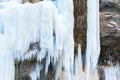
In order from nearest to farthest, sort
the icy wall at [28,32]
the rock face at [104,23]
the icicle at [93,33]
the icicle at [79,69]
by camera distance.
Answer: the icy wall at [28,32]
the icicle at [93,33]
the icicle at [79,69]
the rock face at [104,23]

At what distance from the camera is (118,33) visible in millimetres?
9633

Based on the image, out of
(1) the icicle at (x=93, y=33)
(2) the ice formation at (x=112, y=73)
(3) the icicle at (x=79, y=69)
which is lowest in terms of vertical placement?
(2) the ice formation at (x=112, y=73)

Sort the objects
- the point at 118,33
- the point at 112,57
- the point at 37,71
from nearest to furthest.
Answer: the point at 37,71
the point at 118,33
the point at 112,57

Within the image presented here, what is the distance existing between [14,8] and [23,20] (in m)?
0.32

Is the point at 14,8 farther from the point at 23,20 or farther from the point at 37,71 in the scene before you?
the point at 37,71

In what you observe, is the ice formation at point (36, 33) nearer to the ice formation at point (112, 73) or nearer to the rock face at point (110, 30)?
the rock face at point (110, 30)

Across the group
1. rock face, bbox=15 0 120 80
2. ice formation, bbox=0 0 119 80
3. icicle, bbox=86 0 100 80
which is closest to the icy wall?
ice formation, bbox=0 0 119 80

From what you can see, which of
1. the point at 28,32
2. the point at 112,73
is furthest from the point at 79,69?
the point at 28,32

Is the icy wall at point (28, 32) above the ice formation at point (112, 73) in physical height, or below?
above

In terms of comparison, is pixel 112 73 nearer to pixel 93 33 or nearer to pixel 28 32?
pixel 93 33

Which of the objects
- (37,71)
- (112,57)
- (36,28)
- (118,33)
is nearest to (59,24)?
(36,28)

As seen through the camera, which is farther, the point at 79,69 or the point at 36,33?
the point at 79,69

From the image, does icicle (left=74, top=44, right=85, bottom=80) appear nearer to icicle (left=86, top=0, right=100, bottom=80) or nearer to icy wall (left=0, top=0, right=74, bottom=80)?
icicle (left=86, top=0, right=100, bottom=80)

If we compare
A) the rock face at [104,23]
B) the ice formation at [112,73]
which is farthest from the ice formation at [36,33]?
the ice formation at [112,73]
